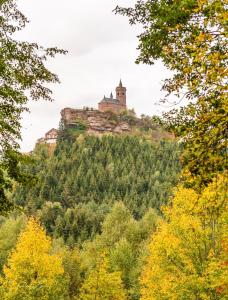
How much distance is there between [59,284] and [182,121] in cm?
2464

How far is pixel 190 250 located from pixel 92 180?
11720 cm

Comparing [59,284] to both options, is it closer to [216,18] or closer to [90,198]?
[216,18]

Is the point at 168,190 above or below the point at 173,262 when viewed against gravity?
above

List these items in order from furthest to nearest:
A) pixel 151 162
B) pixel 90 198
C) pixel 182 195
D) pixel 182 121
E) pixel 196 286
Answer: pixel 151 162 → pixel 90 198 → pixel 182 195 → pixel 196 286 → pixel 182 121

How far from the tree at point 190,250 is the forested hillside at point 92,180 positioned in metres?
66.2

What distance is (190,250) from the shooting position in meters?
21.3

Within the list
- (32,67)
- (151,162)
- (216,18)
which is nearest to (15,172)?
(32,67)

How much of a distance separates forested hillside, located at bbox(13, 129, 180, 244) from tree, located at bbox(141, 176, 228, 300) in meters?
66.2

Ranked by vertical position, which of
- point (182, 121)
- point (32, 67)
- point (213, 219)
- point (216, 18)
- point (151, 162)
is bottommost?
point (213, 219)

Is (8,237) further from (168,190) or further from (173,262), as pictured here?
(173,262)

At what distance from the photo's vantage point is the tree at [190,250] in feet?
64.3

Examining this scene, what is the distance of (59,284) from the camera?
3180cm

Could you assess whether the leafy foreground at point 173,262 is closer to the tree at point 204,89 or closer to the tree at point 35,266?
the tree at point 35,266

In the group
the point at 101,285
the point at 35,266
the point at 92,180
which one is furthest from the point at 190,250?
the point at 92,180
